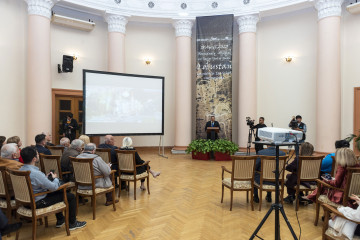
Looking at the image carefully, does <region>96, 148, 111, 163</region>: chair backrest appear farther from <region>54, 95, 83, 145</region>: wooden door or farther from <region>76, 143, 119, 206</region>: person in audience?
<region>54, 95, 83, 145</region>: wooden door

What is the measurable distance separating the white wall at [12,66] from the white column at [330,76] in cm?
947

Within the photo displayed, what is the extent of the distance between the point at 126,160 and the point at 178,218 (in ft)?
4.50

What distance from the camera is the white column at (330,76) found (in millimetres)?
7746

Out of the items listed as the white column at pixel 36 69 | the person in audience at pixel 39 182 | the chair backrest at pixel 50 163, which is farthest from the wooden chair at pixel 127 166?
the white column at pixel 36 69

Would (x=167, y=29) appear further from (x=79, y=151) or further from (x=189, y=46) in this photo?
(x=79, y=151)

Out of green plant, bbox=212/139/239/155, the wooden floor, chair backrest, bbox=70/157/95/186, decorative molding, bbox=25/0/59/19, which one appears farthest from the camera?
green plant, bbox=212/139/239/155

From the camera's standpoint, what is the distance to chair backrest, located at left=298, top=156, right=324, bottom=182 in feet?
11.8

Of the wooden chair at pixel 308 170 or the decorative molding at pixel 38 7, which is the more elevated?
the decorative molding at pixel 38 7

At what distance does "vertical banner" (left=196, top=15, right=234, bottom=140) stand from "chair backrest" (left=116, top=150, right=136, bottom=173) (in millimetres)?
5425

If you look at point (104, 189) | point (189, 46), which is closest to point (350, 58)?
point (189, 46)

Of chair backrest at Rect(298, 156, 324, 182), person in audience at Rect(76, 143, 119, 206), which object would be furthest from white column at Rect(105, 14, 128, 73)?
chair backrest at Rect(298, 156, 324, 182)

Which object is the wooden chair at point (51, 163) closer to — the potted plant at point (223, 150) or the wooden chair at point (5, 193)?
the wooden chair at point (5, 193)

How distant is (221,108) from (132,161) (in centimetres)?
577

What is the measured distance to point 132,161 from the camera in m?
4.21
